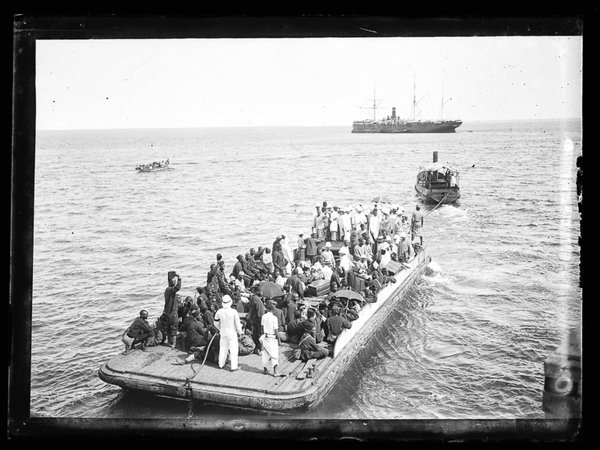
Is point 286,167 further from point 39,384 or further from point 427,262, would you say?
point 39,384

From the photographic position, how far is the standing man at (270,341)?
1021 centimetres

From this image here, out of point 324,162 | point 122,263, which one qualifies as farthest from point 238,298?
point 324,162

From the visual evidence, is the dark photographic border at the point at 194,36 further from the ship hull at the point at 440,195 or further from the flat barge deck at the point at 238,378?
the ship hull at the point at 440,195

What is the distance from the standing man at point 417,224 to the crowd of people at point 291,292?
20mm

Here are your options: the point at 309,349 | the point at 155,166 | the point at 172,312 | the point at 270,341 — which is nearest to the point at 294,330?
the point at 309,349

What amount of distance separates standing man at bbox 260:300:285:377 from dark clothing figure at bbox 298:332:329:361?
0.44 metres

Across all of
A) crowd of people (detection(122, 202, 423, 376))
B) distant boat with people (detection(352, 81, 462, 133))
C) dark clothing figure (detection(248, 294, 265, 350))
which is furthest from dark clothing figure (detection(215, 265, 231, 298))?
distant boat with people (detection(352, 81, 462, 133))

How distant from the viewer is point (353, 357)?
1102 centimetres

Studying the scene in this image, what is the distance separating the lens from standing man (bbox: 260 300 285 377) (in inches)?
402

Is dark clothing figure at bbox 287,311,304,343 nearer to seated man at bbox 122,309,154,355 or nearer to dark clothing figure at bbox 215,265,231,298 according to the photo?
dark clothing figure at bbox 215,265,231,298

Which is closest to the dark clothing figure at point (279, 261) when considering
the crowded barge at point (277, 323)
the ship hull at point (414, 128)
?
the crowded barge at point (277, 323)

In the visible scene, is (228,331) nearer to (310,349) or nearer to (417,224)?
(310,349)

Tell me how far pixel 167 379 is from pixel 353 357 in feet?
10.6

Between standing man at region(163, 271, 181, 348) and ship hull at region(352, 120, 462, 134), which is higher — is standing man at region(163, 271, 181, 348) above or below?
below
